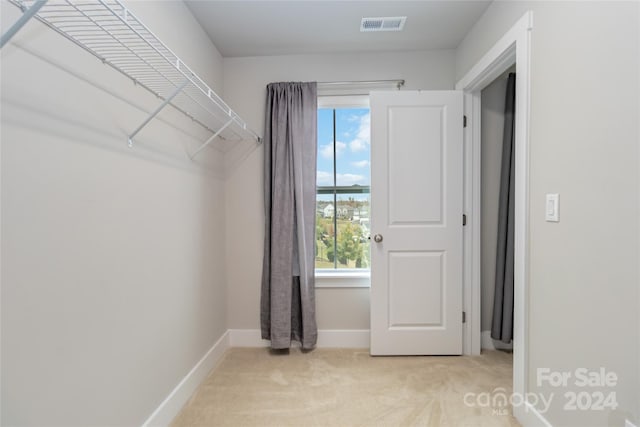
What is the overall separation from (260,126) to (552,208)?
81.0 inches

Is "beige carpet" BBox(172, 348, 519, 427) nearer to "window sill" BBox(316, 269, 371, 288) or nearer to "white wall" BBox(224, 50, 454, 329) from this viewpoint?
"white wall" BBox(224, 50, 454, 329)

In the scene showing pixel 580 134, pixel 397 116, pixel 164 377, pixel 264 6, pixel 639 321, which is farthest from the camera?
pixel 397 116

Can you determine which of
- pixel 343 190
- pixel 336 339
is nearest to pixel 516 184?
pixel 343 190

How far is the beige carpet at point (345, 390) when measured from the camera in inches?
65.4

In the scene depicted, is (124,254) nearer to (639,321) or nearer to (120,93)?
(120,93)

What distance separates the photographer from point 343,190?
2.67 m

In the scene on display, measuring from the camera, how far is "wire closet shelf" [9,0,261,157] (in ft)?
2.82

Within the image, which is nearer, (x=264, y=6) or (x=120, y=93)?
(x=120, y=93)

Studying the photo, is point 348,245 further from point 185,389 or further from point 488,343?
point 185,389

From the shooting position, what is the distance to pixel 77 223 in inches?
42.0

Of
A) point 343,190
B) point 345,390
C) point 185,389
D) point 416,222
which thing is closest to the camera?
point 185,389

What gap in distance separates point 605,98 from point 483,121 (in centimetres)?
134

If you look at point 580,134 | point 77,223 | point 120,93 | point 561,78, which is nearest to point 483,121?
point 561,78

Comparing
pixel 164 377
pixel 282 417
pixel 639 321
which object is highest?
pixel 639 321
